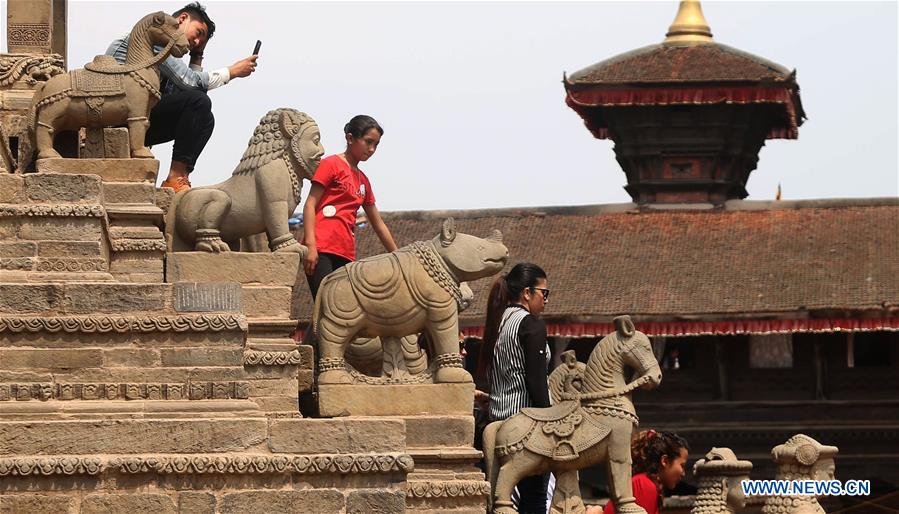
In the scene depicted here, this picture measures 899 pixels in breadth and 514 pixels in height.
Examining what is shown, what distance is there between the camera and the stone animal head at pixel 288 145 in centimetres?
1720

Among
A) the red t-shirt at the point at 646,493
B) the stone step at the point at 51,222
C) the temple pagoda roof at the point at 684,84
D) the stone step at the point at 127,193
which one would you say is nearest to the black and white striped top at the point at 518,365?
the red t-shirt at the point at 646,493

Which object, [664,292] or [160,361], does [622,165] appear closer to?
[664,292]

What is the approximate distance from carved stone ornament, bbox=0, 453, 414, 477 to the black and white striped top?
5.83 feet

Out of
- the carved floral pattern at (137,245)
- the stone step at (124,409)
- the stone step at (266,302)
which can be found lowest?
the stone step at (124,409)

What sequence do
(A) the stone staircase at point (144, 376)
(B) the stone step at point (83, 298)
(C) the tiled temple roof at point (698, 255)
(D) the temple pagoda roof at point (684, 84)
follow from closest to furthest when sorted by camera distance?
(A) the stone staircase at point (144, 376), (B) the stone step at point (83, 298), (C) the tiled temple roof at point (698, 255), (D) the temple pagoda roof at point (684, 84)

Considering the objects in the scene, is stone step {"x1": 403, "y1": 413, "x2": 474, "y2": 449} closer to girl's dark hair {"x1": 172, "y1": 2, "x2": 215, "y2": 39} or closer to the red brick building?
girl's dark hair {"x1": 172, "y1": 2, "x2": 215, "y2": 39}

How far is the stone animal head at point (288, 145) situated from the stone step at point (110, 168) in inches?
26.8

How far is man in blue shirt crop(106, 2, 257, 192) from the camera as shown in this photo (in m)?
17.8

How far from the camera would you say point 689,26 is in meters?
45.3

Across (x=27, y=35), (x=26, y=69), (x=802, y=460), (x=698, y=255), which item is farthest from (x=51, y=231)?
(x=698, y=255)

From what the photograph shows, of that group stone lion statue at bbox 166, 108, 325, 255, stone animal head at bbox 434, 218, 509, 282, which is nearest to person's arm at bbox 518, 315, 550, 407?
stone animal head at bbox 434, 218, 509, 282

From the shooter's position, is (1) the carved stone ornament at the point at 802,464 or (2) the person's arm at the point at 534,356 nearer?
(2) the person's arm at the point at 534,356

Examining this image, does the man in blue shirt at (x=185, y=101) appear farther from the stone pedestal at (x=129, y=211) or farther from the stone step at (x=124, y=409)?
the stone step at (x=124, y=409)

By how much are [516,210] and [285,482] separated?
2628 cm
